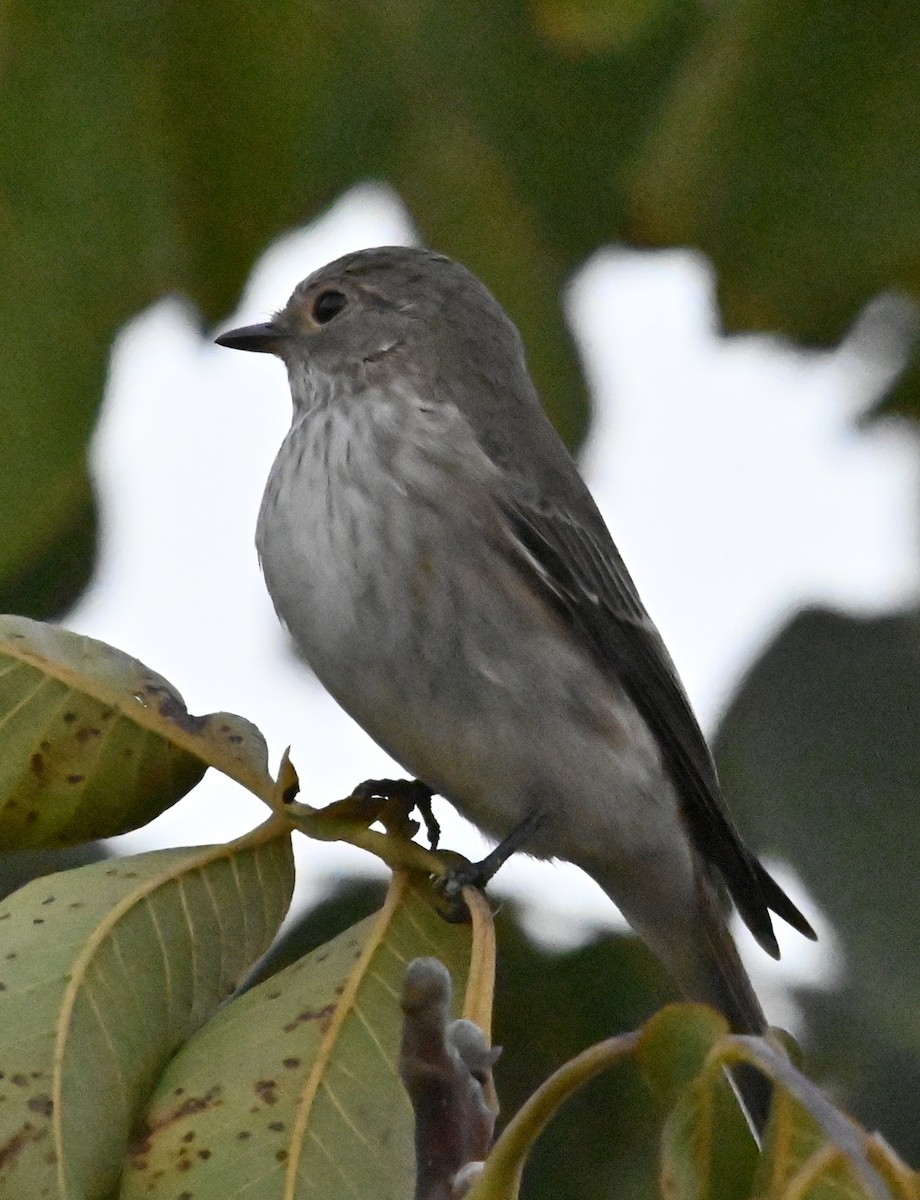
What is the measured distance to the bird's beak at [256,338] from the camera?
404cm

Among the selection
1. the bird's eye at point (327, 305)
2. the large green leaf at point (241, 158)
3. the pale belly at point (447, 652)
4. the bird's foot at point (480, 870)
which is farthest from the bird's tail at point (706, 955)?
the bird's eye at point (327, 305)

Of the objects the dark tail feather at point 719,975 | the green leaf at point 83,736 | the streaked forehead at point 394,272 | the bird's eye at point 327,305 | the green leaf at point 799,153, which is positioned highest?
the streaked forehead at point 394,272

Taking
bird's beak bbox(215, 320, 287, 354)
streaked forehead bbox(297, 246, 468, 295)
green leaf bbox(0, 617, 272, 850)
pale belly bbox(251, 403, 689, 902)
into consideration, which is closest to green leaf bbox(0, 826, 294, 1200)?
green leaf bbox(0, 617, 272, 850)

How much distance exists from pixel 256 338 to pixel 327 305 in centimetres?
23

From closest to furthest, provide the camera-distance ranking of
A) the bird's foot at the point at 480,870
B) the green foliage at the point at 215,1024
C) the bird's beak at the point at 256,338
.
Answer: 1. the green foliage at the point at 215,1024
2. the bird's foot at the point at 480,870
3. the bird's beak at the point at 256,338

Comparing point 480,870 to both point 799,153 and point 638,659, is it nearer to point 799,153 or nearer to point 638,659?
point 799,153

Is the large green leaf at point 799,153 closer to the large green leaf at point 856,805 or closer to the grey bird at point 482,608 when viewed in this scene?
the large green leaf at point 856,805

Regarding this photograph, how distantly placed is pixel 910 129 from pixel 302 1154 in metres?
1.54

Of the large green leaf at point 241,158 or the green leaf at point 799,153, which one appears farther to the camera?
the large green leaf at point 241,158

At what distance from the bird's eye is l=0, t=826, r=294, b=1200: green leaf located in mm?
2270

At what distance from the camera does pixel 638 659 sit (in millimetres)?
3705

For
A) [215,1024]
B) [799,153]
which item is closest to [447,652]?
[799,153]

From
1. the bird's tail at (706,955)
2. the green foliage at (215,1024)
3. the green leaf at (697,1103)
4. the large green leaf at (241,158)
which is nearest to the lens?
the green leaf at (697,1103)

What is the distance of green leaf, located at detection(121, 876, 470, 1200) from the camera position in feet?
5.78
